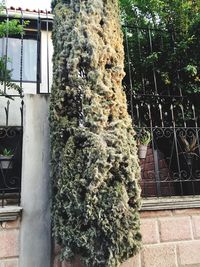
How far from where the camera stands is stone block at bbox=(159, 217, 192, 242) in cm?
278

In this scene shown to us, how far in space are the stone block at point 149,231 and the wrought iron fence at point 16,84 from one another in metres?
1.22

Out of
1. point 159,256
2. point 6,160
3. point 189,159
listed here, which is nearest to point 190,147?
point 189,159

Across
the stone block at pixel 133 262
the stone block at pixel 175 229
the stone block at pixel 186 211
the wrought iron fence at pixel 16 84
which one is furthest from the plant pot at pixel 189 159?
the wrought iron fence at pixel 16 84

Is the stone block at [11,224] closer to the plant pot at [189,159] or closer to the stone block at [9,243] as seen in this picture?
the stone block at [9,243]

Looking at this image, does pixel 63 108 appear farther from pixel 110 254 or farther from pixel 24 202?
pixel 110 254

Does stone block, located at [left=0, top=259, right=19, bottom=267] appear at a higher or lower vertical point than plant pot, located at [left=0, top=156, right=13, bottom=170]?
lower

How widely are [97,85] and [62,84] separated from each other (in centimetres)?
34

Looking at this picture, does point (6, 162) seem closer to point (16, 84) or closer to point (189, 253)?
point (16, 84)

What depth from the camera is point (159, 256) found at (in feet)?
8.89

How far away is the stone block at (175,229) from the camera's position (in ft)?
9.12

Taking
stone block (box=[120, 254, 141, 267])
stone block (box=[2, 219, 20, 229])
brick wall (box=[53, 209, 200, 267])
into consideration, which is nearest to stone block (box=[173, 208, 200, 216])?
brick wall (box=[53, 209, 200, 267])

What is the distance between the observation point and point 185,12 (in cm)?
418

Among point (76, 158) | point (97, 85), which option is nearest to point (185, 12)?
point (97, 85)

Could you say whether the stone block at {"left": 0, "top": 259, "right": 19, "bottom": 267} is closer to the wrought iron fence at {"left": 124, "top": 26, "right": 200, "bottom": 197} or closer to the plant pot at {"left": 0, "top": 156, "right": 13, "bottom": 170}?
the plant pot at {"left": 0, "top": 156, "right": 13, "bottom": 170}
